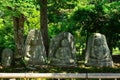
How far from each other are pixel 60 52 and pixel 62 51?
81 mm

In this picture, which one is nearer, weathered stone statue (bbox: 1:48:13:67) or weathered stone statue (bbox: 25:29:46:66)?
weathered stone statue (bbox: 25:29:46:66)

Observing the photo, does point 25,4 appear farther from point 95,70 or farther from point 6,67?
point 95,70

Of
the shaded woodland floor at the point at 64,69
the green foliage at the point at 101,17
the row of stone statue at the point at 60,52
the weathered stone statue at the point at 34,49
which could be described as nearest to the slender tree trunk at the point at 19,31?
the row of stone statue at the point at 60,52

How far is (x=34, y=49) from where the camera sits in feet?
33.1

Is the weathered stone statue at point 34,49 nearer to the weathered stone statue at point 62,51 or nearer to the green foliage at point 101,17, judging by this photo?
the weathered stone statue at point 62,51

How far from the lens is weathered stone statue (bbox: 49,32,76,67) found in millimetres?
9930

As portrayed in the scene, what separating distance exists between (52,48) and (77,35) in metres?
9.73

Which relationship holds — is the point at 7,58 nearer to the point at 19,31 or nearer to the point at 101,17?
the point at 19,31

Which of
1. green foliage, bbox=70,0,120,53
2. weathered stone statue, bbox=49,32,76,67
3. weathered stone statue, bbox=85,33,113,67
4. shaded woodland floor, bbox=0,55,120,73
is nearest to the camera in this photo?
shaded woodland floor, bbox=0,55,120,73

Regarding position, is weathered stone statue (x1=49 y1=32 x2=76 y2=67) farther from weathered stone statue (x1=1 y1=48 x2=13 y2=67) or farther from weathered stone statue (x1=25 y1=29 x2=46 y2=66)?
weathered stone statue (x1=1 y1=48 x2=13 y2=67)

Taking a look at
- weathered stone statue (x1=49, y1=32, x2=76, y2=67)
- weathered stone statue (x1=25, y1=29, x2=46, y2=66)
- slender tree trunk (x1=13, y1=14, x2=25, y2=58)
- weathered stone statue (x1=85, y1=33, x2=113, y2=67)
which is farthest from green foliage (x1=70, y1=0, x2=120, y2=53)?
weathered stone statue (x1=25, y1=29, x2=46, y2=66)

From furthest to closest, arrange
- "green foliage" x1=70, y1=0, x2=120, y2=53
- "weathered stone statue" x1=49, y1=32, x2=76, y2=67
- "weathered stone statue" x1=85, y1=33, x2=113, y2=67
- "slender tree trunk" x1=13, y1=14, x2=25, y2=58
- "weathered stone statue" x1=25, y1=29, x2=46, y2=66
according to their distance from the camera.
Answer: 1. "green foliage" x1=70, y1=0, x2=120, y2=53
2. "slender tree trunk" x1=13, y1=14, x2=25, y2=58
3. "weathered stone statue" x1=85, y1=33, x2=113, y2=67
4. "weathered stone statue" x1=25, y1=29, x2=46, y2=66
5. "weathered stone statue" x1=49, y1=32, x2=76, y2=67

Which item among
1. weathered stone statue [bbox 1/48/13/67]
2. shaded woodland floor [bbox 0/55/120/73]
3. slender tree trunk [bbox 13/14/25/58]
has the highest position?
slender tree trunk [bbox 13/14/25/58]

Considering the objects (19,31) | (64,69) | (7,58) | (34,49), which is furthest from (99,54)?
(19,31)
